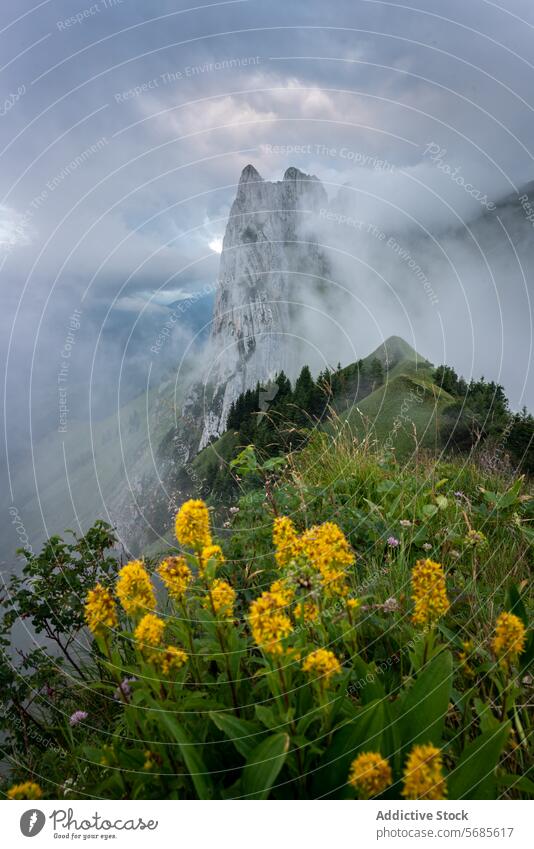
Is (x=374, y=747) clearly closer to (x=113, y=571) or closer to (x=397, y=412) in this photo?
(x=113, y=571)

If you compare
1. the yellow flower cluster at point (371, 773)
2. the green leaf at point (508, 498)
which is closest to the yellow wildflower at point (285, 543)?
the yellow flower cluster at point (371, 773)

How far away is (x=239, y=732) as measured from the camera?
6.63 feet

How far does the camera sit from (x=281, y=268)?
81.7 feet

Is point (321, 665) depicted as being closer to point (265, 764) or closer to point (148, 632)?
point (265, 764)

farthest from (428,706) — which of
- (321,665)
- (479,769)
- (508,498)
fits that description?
(508,498)

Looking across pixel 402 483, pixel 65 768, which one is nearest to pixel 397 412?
pixel 402 483

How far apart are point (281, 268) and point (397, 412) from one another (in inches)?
630

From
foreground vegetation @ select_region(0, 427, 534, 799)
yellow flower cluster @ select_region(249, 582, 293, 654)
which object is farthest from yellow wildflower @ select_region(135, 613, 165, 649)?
yellow flower cluster @ select_region(249, 582, 293, 654)

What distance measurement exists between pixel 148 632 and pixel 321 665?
831 mm

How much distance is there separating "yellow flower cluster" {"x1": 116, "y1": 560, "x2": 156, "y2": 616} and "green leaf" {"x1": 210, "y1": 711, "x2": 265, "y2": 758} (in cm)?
65

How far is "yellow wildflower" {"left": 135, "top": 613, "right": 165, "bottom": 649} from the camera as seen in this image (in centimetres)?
225

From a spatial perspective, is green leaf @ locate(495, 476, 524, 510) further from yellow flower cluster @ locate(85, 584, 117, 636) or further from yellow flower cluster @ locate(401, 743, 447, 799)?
yellow flower cluster @ locate(85, 584, 117, 636)

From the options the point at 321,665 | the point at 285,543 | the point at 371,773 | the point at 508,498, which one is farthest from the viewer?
the point at 508,498
